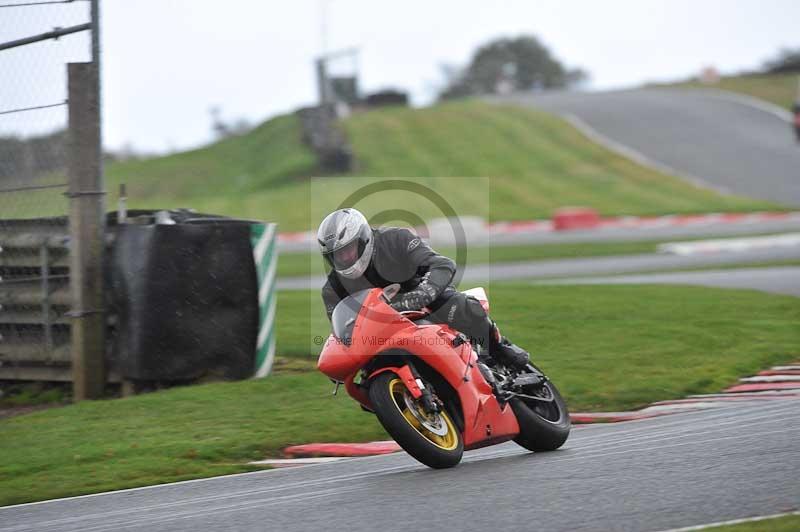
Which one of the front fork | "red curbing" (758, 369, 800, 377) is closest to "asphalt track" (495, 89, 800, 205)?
A: "red curbing" (758, 369, 800, 377)

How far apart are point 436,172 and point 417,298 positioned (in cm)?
3149

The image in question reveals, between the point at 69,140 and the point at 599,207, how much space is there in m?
24.5

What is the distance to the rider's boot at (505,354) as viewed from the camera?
739cm

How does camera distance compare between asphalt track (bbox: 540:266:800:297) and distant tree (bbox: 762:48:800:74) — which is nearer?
asphalt track (bbox: 540:266:800:297)

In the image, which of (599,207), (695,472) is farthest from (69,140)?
(599,207)

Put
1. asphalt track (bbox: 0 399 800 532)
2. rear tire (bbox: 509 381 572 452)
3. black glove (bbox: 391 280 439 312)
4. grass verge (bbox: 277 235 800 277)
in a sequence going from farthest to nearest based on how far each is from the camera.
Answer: grass verge (bbox: 277 235 800 277) < rear tire (bbox: 509 381 572 452) < black glove (bbox: 391 280 439 312) < asphalt track (bbox: 0 399 800 532)

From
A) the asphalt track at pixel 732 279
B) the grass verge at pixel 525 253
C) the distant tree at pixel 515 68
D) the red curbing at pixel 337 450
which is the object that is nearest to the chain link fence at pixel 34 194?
the red curbing at pixel 337 450

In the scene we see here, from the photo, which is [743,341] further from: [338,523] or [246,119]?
[246,119]

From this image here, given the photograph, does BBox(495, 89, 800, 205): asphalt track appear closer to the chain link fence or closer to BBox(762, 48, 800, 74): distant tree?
BBox(762, 48, 800, 74): distant tree

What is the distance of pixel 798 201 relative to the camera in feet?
104

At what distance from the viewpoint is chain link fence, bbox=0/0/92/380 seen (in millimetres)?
9852

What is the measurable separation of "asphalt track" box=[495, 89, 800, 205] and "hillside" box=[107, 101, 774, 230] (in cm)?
151

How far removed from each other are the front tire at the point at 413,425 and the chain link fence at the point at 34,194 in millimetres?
4846

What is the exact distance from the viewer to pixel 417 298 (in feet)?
21.7
